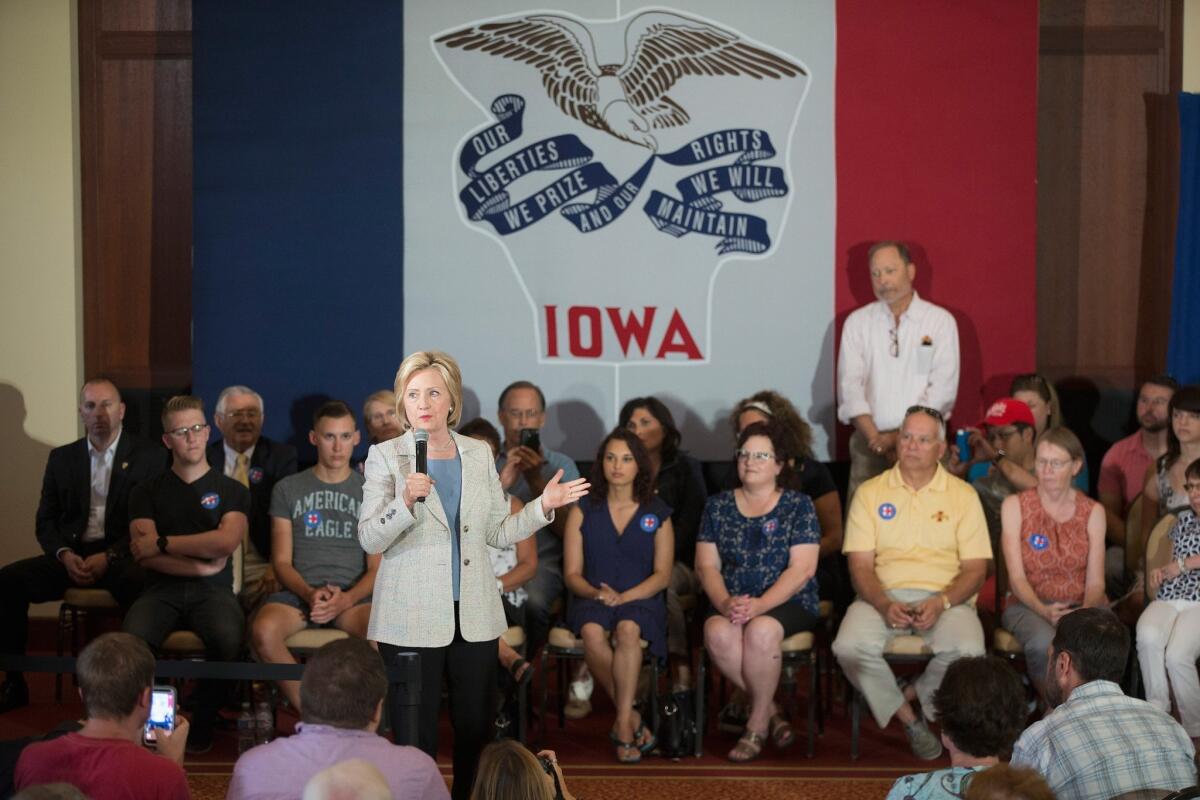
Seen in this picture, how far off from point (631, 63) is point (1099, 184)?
2.18m

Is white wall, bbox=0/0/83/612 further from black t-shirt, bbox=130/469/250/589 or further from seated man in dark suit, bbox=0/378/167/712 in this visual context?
black t-shirt, bbox=130/469/250/589

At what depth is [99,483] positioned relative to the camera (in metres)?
5.48

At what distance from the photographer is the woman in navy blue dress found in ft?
15.4

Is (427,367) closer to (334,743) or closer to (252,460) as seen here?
(334,743)

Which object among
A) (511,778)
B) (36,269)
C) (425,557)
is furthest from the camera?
(36,269)

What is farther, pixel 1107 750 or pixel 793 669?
pixel 793 669

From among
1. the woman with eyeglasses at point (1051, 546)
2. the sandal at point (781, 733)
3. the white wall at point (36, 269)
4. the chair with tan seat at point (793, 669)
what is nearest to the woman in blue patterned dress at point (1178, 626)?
the woman with eyeglasses at point (1051, 546)

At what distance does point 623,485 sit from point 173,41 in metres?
3.09

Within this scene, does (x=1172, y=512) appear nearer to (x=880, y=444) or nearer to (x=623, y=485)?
(x=880, y=444)

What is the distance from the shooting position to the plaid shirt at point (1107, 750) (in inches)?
111

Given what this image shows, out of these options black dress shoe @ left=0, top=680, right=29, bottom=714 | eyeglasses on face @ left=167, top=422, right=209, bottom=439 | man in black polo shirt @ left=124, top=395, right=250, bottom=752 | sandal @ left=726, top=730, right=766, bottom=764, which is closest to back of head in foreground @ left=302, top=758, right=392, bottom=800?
sandal @ left=726, top=730, right=766, bottom=764

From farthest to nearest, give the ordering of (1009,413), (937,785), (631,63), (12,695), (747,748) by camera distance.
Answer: (631,63) < (1009,413) < (12,695) < (747,748) < (937,785)

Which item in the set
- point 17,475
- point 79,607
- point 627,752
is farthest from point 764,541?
point 17,475

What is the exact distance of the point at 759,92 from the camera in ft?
19.4
